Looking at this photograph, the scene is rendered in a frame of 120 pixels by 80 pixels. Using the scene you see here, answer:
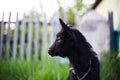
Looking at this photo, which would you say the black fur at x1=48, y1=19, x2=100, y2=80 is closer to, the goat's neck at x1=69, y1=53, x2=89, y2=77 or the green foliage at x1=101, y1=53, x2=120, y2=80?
the goat's neck at x1=69, y1=53, x2=89, y2=77

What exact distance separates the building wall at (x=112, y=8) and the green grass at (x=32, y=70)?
8.16 feet

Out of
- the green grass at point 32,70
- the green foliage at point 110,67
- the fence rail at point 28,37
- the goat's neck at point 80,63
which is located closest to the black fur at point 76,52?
the goat's neck at point 80,63

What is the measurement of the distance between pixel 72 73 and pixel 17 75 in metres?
2.22

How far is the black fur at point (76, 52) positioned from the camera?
13.2 ft

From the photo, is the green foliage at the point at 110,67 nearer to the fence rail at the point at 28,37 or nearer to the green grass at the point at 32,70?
the green grass at the point at 32,70

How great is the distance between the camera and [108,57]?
669cm

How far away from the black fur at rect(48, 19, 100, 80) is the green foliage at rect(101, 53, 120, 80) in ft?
7.03

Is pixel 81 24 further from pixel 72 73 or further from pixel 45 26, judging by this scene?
pixel 72 73

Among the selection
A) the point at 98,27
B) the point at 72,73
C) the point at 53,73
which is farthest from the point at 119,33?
the point at 72,73

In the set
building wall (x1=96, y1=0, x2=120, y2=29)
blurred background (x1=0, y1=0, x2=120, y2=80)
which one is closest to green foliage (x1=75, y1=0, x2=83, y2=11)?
building wall (x1=96, y1=0, x2=120, y2=29)

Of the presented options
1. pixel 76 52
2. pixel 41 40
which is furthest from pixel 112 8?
pixel 76 52

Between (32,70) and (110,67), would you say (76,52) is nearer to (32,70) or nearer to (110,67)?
(32,70)

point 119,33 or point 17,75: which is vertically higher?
point 119,33

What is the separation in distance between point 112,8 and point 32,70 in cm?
395
